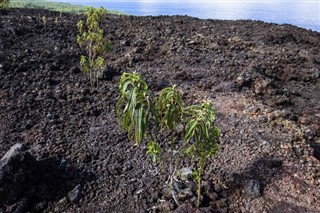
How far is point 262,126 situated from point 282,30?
6138 millimetres

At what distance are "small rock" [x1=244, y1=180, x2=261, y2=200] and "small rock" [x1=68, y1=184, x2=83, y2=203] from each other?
162 cm

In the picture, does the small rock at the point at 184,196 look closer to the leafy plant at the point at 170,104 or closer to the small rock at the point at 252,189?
the small rock at the point at 252,189

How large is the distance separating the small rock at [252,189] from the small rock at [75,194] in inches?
63.9

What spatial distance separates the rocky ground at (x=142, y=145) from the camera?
11.3 ft

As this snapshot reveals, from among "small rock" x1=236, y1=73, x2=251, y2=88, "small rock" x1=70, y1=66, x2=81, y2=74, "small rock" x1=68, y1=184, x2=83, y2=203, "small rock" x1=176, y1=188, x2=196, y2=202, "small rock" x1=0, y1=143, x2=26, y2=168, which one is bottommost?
"small rock" x1=68, y1=184, x2=83, y2=203

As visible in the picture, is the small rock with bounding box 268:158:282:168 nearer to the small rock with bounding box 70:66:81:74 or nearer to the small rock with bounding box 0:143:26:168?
the small rock with bounding box 0:143:26:168

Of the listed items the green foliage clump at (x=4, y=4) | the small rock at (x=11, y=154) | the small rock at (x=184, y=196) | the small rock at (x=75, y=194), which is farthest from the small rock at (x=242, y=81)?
the green foliage clump at (x=4, y=4)

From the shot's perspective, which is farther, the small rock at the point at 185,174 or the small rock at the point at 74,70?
the small rock at the point at 74,70

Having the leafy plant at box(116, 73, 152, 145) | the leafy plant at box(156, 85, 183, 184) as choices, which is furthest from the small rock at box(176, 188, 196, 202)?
the leafy plant at box(116, 73, 152, 145)

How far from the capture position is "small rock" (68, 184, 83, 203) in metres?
3.43

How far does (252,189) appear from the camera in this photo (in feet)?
11.2

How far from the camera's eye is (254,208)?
3275mm

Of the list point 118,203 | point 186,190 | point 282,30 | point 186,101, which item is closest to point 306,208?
point 186,190

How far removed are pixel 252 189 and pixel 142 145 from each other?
142cm
